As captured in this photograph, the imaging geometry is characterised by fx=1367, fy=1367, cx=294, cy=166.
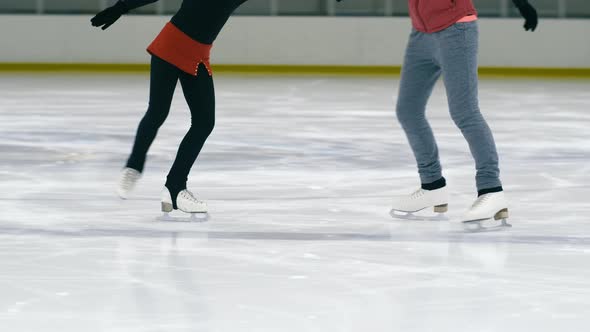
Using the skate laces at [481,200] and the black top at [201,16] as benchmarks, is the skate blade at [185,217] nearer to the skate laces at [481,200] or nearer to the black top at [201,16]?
the black top at [201,16]

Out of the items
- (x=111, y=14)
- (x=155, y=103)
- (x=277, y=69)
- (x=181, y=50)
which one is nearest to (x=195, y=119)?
(x=155, y=103)

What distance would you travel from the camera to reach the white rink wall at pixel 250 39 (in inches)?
665

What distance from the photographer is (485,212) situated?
4.97 m

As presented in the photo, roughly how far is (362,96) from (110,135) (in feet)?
14.2

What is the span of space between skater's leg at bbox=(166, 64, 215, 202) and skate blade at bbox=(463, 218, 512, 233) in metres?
1.03

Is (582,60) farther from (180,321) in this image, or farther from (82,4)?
(180,321)

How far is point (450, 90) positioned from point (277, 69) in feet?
39.0

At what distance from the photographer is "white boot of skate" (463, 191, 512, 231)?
16.3 ft

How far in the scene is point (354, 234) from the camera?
491 cm

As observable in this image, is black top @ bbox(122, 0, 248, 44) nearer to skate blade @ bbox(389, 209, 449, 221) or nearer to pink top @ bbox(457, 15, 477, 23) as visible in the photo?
pink top @ bbox(457, 15, 477, 23)

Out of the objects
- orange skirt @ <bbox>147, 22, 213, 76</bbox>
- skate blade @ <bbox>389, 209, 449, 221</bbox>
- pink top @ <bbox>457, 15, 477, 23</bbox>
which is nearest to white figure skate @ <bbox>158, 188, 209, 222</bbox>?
orange skirt @ <bbox>147, 22, 213, 76</bbox>

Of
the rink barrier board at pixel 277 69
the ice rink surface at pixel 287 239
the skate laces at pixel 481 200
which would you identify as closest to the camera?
the ice rink surface at pixel 287 239

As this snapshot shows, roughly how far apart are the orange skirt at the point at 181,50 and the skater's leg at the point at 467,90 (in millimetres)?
878

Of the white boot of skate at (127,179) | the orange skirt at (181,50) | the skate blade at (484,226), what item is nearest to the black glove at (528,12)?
the skate blade at (484,226)
